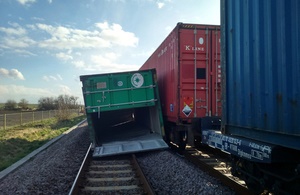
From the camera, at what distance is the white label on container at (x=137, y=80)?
11.5 meters

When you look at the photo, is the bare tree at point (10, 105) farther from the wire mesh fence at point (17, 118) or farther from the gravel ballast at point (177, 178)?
the gravel ballast at point (177, 178)

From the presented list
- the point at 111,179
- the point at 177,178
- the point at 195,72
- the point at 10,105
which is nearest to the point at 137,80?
the point at 195,72

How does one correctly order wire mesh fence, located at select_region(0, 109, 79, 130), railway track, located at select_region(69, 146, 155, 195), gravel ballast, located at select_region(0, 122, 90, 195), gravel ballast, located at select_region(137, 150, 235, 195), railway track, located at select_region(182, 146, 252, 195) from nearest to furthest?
1. railway track, located at select_region(182, 146, 252, 195)
2. gravel ballast, located at select_region(137, 150, 235, 195)
3. railway track, located at select_region(69, 146, 155, 195)
4. gravel ballast, located at select_region(0, 122, 90, 195)
5. wire mesh fence, located at select_region(0, 109, 79, 130)

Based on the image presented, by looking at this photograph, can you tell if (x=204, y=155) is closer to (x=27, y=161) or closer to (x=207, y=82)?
(x=207, y=82)

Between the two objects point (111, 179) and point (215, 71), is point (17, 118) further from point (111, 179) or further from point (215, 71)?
point (111, 179)

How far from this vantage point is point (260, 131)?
14.2ft

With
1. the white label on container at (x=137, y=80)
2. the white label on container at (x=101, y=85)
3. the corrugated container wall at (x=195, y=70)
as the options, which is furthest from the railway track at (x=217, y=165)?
the white label on container at (x=101, y=85)

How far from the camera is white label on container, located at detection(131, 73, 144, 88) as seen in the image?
11.5m

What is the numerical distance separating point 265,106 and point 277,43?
88 centimetres

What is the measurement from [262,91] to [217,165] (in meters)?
4.74

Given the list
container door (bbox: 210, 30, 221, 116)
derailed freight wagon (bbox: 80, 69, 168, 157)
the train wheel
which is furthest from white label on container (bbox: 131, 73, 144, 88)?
the train wheel

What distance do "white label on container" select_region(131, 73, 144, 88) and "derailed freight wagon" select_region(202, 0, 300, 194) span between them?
20.0 ft

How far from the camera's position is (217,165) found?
8539mm

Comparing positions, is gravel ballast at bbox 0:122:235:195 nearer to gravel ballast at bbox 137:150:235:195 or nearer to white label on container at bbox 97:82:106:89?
gravel ballast at bbox 137:150:235:195
